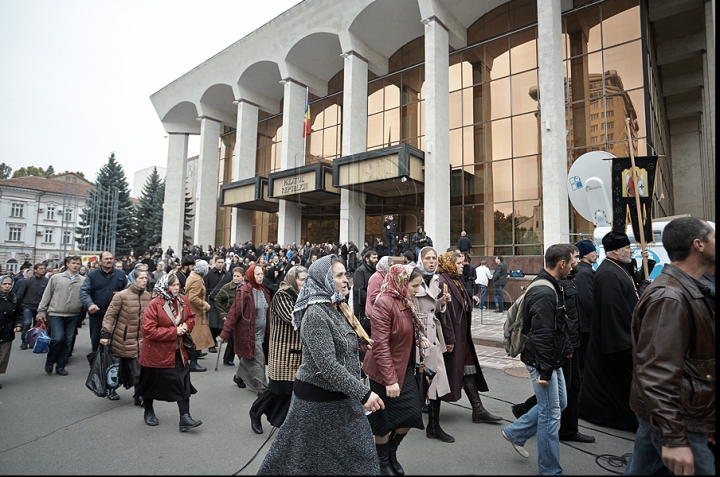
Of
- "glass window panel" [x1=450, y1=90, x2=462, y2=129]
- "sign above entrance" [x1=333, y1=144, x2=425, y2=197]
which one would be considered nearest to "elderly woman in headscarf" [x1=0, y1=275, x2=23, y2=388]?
"sign above entrance" [x1=333, y1=144, x2=425, y2=197]

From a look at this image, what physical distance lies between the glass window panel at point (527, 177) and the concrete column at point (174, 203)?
86.3 ft

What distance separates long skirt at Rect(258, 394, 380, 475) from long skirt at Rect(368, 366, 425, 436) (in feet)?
1.76

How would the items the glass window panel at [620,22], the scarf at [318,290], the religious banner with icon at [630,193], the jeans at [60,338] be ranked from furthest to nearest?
the glass window panel at [620,22]
the jeans at [60,338]
the religious banner with icon at [630,193]
the scarf at [318,290]

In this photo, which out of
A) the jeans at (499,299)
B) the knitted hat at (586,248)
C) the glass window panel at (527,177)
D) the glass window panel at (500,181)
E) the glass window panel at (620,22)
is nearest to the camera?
the knitted hat at (586,248)

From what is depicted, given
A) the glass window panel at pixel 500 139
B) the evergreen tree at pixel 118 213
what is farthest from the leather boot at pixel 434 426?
the evergreen tree at pixel 118 213

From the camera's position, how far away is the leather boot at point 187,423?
4.52 meters

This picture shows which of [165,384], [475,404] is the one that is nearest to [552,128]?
[475,404]

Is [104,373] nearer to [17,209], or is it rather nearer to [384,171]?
[384,171]

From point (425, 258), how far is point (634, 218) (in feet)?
12.2

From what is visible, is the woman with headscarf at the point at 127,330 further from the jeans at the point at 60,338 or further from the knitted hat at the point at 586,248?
the knitted hat at the point at 586,248

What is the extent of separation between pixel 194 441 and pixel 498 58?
2239 cm

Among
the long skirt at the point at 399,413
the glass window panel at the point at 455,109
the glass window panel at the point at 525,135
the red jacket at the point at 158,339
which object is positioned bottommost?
the long skirt at the point at 399,413

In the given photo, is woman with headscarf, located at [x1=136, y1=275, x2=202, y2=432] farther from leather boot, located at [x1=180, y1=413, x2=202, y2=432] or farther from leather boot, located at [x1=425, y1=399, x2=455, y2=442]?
leather boot, located at [x1=425, y1=399, x2=455, y2=442]

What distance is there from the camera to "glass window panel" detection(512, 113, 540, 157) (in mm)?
19453
